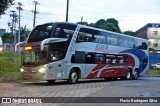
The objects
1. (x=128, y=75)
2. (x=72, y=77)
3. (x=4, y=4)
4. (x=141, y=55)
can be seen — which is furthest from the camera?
(x=141, y=55)

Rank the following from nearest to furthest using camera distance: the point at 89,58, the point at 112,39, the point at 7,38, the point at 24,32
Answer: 1. the point at 89,58
2. the point at 112,39
3. the point at 24,32
4. the point at 7,38

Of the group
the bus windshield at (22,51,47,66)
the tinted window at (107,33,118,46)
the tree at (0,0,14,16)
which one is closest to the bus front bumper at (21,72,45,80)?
the bus windshield at (22,51,47,66)

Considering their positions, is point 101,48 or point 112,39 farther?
point 112,39

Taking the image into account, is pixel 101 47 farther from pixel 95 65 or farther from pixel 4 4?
pixel 4 4

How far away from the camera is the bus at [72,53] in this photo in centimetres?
2058

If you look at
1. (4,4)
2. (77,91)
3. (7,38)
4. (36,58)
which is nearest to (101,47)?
(36,58)

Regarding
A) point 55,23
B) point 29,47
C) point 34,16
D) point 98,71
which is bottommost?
point 98,71

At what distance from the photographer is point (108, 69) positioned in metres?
26.7

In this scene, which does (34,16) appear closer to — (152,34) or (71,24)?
(152,34)

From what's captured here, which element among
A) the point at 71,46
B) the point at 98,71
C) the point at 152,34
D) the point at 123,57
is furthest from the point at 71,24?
the point at 152,34

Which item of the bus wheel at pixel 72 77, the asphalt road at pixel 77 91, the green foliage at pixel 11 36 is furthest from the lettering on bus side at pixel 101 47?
the green foliage at pixel 11 36

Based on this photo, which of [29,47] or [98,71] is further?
[98,71]

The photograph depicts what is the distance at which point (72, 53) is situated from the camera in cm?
2252

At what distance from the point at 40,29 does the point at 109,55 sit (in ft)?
23.6
